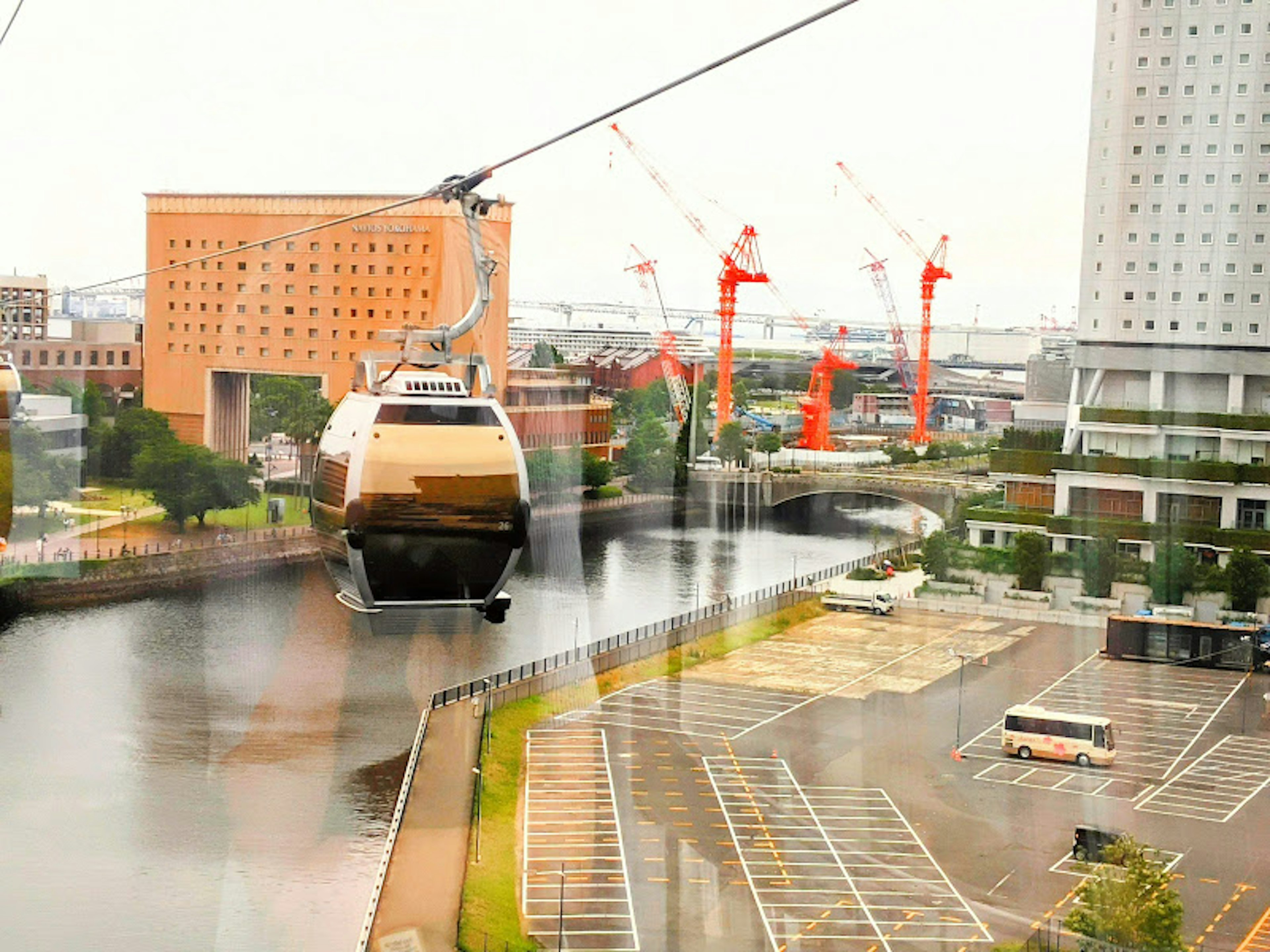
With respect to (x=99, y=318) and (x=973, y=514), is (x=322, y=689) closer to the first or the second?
(x=99, y=318)

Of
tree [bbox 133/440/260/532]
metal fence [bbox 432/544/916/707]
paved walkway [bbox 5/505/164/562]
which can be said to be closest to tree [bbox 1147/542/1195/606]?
metal fence [bbox 432/544/916/707]

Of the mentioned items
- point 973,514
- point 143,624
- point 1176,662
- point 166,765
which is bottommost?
point 166,765

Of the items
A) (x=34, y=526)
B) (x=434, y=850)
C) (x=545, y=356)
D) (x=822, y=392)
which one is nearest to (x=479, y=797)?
(x=434, y=850)

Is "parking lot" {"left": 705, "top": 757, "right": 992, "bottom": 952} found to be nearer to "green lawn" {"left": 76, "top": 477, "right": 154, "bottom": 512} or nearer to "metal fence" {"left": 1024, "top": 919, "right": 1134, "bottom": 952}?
Answer: "metal fence" {"left": 1024, "top": 919, "right": 1134, "bottom": 952}

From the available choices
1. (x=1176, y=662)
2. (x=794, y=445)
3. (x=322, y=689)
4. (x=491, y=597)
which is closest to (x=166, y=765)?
(x=322, y=689)

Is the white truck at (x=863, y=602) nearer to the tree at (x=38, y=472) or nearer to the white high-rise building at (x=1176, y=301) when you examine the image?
the white high-rise building at (x=1176, y=301)

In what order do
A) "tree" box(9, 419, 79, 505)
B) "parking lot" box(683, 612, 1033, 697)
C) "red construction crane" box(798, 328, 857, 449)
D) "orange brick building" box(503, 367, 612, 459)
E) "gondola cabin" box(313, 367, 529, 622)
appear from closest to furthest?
"gondola cabin" box(313, 367, 529, 622)
"orange brick building" box(503, 367, 612, 459)
"parking lot" box(683, 612, 1033, 697)
"red construction crane" box(798, 328, 857, 449)
"tree" box(9, 419, 79, 505)

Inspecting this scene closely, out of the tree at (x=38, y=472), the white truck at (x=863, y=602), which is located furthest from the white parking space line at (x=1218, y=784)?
the tree at (x=38, y=472)
